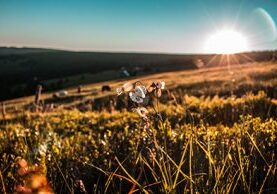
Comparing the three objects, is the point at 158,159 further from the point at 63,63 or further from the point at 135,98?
the point at 63,63

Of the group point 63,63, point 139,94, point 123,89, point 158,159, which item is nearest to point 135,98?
point 139,94

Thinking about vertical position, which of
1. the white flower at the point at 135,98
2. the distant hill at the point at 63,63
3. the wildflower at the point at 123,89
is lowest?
the distant hill at the point at 63,63

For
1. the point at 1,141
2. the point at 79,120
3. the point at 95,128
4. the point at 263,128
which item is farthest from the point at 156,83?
the point at 79,120

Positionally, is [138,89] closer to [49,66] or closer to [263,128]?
[263,128]

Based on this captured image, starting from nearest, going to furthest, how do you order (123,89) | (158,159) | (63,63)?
(123,89) < (158,159) < (63,63)

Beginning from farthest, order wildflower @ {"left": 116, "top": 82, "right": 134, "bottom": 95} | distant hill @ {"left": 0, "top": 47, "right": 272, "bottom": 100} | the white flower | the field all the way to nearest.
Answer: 1. distant hill @ {"left": 0, "top": 47, "right": 272, "bottom": 100}
2. the field
3. wildflower @ {"left": 116, "top": 82, "right": 134, "bottom": 95}
4. the white flower

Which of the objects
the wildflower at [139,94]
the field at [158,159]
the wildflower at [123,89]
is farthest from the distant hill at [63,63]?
the wildflower at [139,94]

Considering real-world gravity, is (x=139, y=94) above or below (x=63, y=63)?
above

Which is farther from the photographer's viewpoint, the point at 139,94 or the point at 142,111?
the point at 142,111

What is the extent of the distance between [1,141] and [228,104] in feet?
17.5

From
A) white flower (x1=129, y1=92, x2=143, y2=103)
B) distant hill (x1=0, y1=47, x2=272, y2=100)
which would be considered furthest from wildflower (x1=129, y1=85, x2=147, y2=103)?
distant hill (x1=0, y1=47, x2=272, y2=100)

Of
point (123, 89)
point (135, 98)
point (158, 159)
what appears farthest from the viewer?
point (158, 159)

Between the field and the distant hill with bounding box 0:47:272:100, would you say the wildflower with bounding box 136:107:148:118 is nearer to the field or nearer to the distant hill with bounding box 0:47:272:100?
the field

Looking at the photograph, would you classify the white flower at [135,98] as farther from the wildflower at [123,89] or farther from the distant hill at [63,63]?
the distant hill at [63,63]
